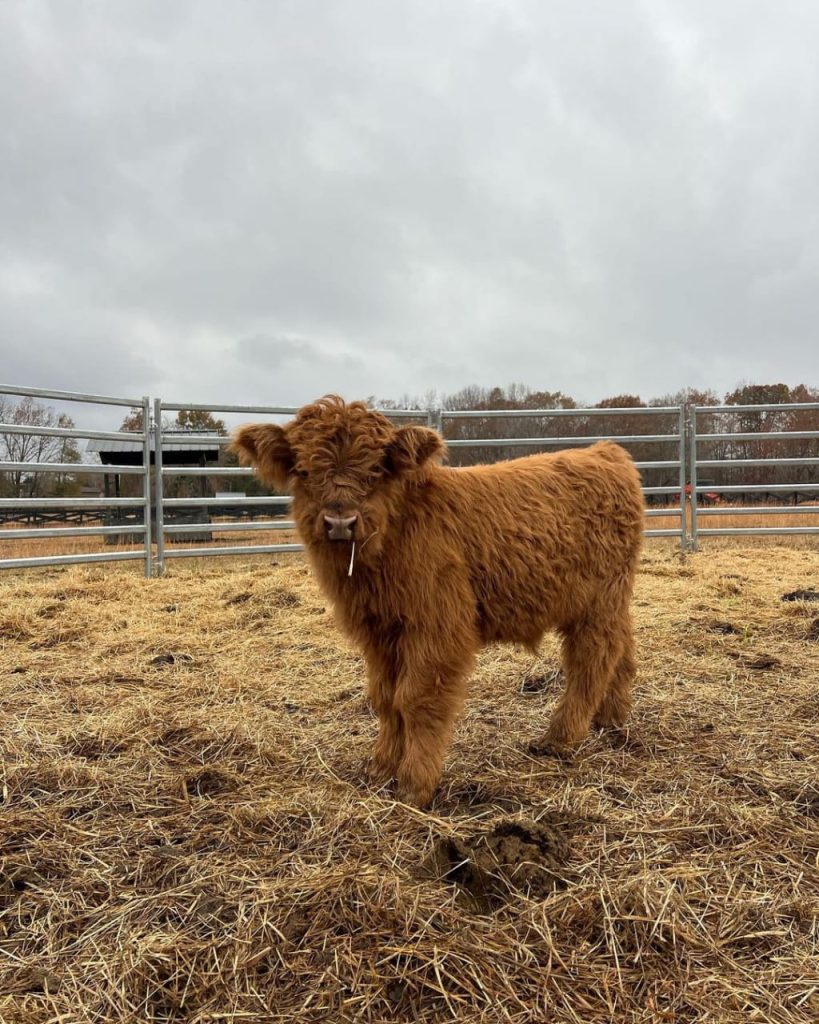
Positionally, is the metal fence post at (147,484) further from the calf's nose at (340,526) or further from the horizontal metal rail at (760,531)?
the horizontal metal rail at (760,531)

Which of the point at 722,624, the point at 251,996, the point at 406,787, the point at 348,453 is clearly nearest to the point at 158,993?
the point at 251,996

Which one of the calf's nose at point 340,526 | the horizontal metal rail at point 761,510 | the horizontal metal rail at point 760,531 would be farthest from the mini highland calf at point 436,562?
the horizontal metal rail at point 760,531

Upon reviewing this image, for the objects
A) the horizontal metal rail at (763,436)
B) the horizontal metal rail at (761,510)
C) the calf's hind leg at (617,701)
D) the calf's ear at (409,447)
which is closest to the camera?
the calf's ear at (409,447)

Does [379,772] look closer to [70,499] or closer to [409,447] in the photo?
[409,447]

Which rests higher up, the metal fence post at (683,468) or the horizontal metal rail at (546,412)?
the horizontal metal rail at (546,412)

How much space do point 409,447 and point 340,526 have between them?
51 cm

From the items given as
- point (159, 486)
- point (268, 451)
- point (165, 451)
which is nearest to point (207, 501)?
point (159, 486)

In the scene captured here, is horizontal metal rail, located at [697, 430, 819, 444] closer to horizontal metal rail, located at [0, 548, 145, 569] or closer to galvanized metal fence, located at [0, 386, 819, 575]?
galvanized metal fence, located at [0, 386, 819, 575]

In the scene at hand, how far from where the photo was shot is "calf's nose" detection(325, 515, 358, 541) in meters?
2.82

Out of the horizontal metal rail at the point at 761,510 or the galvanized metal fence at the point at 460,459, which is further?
the horizontal metal rail at the point at 761,510

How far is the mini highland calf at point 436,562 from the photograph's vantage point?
2984 millimetres

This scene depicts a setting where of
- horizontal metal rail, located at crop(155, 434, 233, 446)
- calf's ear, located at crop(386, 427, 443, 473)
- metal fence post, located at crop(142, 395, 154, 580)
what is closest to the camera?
calf's ear, located at crop(386, 427, 443, 473)

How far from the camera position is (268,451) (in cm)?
317

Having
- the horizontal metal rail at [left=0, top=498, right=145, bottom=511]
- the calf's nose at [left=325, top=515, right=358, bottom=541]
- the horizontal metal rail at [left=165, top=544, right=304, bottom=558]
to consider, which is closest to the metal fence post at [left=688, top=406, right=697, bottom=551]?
the horizontal metal rail at [left=165, top=544, right=304, bottom=558]
